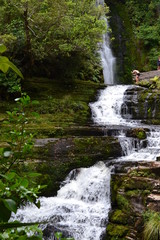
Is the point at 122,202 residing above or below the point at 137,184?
below

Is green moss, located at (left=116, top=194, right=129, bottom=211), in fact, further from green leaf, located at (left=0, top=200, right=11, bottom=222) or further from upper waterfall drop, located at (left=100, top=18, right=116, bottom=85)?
upper waterfall drop, located at (left=100, top=18, right=116, bottom=85)

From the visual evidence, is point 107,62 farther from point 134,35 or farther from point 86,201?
point 86,201

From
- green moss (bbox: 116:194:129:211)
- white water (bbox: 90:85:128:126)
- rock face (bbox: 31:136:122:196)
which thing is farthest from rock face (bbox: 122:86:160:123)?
green moss (bbox: 116:194:129:211)

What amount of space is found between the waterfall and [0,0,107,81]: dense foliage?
6229 millimetres

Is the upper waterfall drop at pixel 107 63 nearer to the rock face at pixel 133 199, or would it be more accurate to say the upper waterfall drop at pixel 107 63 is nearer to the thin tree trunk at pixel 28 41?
the thin tree trunk at pixel 28 41

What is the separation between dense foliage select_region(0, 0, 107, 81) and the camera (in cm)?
1212

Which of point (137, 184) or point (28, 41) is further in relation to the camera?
point (28, 41)

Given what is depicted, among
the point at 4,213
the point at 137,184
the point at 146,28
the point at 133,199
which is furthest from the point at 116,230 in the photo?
the point at 146,28

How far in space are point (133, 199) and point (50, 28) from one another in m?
8.79

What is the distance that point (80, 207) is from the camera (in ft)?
23.5

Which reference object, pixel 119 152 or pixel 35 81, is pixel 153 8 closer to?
pixel 35 81

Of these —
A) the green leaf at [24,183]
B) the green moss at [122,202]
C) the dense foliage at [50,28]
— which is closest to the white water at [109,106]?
the dense foliage at [50,28]

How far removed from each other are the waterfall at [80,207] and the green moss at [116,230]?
0.82 ft

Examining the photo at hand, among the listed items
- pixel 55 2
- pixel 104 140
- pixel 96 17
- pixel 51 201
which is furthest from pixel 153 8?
pixel 51 201
